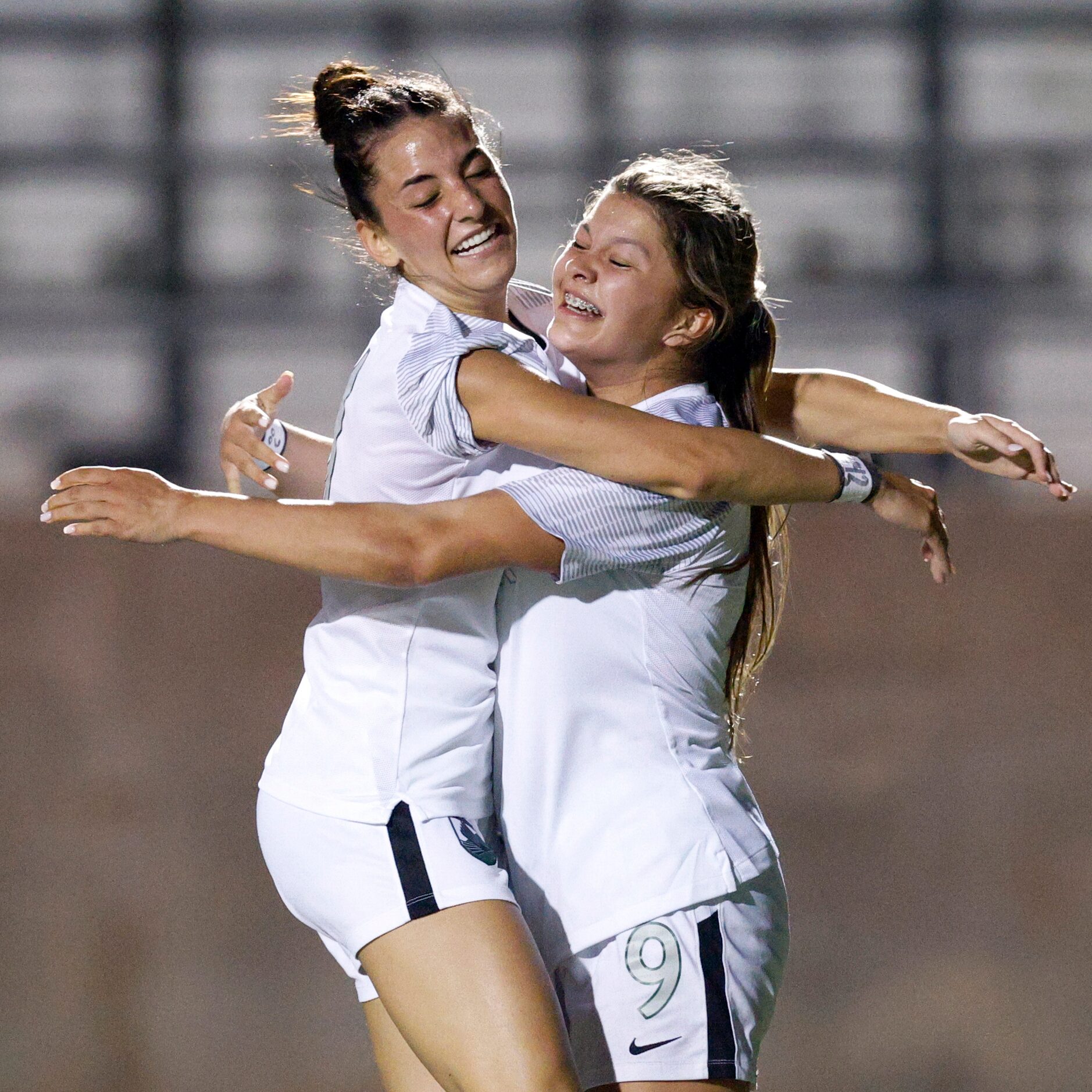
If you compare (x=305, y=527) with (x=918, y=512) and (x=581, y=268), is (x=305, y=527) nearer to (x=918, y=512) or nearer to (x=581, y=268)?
(x=581, y=268)

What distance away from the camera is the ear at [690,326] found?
1355 mm

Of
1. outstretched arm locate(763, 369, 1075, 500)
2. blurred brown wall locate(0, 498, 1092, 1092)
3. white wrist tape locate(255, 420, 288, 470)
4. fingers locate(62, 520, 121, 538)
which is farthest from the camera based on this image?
blurred brown wall locate(0, 498, 1092, 1092)

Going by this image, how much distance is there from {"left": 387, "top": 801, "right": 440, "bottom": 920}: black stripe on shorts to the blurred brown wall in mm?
3014

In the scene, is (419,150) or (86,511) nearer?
(86,511)

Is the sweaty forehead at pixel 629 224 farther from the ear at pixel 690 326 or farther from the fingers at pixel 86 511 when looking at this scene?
the fingers at pixel 86 511

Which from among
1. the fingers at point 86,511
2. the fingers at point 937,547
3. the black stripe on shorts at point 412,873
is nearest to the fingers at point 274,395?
the fingers at point 86,511

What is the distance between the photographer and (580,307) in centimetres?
134

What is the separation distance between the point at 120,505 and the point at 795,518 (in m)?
3.20

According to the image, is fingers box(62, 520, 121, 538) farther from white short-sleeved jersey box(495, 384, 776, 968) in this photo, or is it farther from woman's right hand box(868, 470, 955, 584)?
woman's right hand box(868, 470, 955, 584)

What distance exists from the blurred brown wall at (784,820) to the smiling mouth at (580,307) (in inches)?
117

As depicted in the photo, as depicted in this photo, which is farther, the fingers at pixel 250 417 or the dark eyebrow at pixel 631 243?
the fingers at pixel 250 417

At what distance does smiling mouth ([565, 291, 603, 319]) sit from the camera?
52.6 inches

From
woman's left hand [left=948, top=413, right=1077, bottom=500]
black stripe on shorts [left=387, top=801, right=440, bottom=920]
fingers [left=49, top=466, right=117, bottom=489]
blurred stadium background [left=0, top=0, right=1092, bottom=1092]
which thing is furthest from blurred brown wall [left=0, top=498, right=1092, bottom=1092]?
fingers [left=49, top=466, right=117, bottom=489]

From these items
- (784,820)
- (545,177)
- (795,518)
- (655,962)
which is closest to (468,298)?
(655,962)
